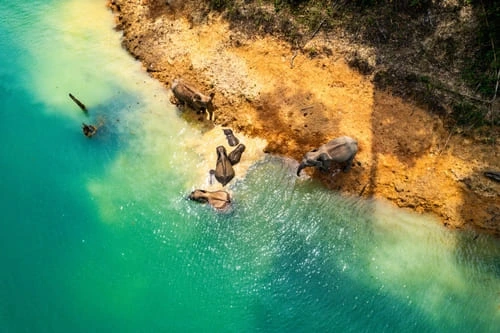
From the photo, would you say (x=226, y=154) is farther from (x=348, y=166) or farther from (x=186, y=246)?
(x=348, y=166)

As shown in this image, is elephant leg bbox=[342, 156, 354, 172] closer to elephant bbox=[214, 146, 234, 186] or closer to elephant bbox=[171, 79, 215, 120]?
elephant bbox=[214, 146, 234, 186]

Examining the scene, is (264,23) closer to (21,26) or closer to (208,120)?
(208,120)

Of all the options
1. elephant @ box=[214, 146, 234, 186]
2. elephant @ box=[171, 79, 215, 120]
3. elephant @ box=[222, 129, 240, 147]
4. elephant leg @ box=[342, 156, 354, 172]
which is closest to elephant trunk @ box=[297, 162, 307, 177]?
elephant leg @ box=[342, 156, 354, 172]

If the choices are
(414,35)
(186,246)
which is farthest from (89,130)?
(414,35)

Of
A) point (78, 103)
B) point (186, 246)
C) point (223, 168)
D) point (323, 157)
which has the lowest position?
point (186, 246)

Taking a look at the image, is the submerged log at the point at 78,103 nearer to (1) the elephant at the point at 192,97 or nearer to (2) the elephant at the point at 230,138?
(1) the elephant at the point at 192,97

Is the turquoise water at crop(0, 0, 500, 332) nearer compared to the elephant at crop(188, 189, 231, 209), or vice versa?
the turquoise water at crop(0, 0, 500, 332)
